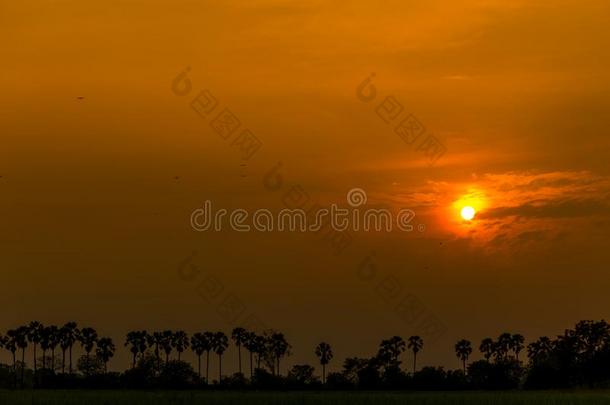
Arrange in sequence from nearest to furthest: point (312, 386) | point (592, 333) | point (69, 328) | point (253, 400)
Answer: point (253, 400), point (312, 386), point (592, 333), point (69, 328)

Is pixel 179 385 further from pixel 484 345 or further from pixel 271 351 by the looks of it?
pixel 484 345

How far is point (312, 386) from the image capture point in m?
143

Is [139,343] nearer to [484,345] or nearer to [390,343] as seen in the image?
[390,343]

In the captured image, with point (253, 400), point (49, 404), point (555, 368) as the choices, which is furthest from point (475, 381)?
point (49, 404)

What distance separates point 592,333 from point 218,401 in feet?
340

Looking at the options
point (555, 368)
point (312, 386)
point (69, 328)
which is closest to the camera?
point (312, 386)

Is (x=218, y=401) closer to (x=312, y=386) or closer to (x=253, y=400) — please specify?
(x=253, y=400)

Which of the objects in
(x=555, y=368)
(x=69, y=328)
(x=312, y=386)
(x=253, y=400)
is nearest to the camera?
(x=253, y=400)

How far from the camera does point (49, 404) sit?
7125 cm

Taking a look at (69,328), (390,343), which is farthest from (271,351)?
(69,328)

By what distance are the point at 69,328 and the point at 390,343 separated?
169 ft

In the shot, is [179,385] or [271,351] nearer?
[179,385]

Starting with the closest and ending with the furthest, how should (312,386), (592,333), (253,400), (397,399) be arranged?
(253,400) < (397,399) < (312,386) < (592,333)

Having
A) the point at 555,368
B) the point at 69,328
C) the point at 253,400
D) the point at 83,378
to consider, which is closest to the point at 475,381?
the point at 555,368
